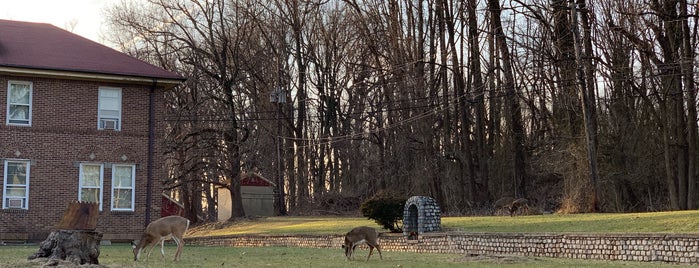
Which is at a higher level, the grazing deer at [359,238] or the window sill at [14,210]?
the window sill at [14,210]

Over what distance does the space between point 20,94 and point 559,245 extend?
66.0 feet

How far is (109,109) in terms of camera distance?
32.5m

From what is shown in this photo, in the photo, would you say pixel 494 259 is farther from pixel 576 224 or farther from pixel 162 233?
pixel 162 233

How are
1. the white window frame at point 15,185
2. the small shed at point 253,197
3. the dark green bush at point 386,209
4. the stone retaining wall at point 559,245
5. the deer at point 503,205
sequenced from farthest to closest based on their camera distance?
the small shed at point 253,197 < the deer at point 503,205 < the white window frame at point 15,185 < the dark green bush at point 386,209 < the stone retaining wall at point 559,245

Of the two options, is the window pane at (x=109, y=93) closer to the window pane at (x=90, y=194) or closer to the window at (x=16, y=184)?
the window pane at (x=90, y=194)

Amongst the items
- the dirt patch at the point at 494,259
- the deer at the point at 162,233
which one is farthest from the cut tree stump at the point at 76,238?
the dirt patch at the point at 494,259

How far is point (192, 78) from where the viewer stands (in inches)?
2046

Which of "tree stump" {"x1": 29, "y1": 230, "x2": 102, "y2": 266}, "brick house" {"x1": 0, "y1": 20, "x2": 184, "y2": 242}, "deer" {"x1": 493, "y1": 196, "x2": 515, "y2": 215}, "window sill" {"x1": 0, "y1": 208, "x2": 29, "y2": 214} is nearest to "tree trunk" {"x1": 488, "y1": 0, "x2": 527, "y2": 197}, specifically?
"deer" {"x1": 493, "y1": 196, "x2": 515, "y2": 215}

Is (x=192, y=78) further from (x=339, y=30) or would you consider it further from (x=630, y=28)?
(x=630, y=28)

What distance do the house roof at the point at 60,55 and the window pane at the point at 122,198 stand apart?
4.30 metres

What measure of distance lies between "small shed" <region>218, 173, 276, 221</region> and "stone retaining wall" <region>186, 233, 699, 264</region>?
2317cm

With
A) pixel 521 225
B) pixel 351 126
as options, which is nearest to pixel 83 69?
pixel 521 225

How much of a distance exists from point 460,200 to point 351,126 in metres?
12.6

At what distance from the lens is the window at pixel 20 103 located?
102 ft
